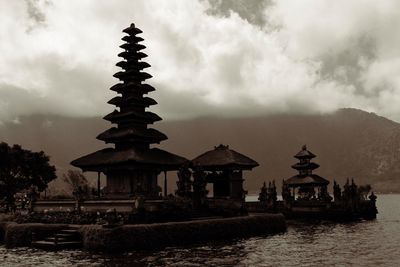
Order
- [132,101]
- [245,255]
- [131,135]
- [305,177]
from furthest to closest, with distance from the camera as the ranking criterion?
1. [305,177]
2. [132,101]
3. [131,135]
4. [245,255]

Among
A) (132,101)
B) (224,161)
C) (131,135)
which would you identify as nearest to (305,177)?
(224,161)

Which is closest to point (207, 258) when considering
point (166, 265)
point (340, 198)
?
point (166, 265)

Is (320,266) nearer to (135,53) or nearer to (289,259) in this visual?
(289,259)

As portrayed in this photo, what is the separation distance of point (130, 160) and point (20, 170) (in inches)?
1601

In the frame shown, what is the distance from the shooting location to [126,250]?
39.2 meters

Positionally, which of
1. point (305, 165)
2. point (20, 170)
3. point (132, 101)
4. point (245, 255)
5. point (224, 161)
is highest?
point (132, 101)

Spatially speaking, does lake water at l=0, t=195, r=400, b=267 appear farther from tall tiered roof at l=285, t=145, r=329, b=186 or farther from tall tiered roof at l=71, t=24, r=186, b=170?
tall tiered roof at l=285, t=145, r=329, b=186

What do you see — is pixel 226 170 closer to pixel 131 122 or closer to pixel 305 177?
pixel 131 122

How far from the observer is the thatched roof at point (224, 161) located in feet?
210

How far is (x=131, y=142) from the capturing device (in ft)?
190

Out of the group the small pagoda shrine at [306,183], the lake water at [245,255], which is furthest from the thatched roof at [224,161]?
the small pagoda shrine at [306,183]

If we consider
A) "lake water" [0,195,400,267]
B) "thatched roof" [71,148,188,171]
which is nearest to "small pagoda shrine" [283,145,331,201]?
"thatched roof" [71,148,188,171]

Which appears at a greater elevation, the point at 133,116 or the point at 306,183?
the point at 133,116

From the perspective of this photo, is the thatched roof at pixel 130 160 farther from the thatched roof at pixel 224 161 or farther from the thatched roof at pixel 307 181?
the thatched roof at pixel 307 181
